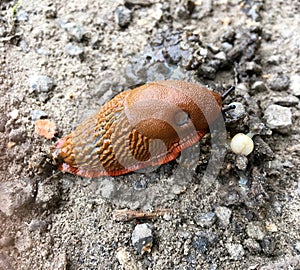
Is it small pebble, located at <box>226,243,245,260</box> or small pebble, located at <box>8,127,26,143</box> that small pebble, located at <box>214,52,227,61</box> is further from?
small pebble, located at <box>8,127,26,143</box>

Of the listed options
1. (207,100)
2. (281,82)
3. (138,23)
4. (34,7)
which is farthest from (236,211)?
(34,7)

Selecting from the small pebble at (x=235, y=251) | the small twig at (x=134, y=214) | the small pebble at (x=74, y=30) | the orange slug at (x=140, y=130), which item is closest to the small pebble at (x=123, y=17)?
the small pebble at (x=74, y=30)

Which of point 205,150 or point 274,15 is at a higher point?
point 274,15

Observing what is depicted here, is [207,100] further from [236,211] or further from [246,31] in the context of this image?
[246,31]

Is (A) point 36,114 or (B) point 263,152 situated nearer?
(B) point 263,152

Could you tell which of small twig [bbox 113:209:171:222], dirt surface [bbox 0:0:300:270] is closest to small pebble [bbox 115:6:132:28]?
dirt surface [bbox 0:0:300:270]

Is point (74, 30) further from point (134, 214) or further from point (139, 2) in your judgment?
point (134, 214)

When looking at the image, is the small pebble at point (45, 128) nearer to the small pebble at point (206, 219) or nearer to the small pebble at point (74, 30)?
the small pebble at point (74, 30)

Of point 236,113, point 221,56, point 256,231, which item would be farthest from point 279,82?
point 256,231
